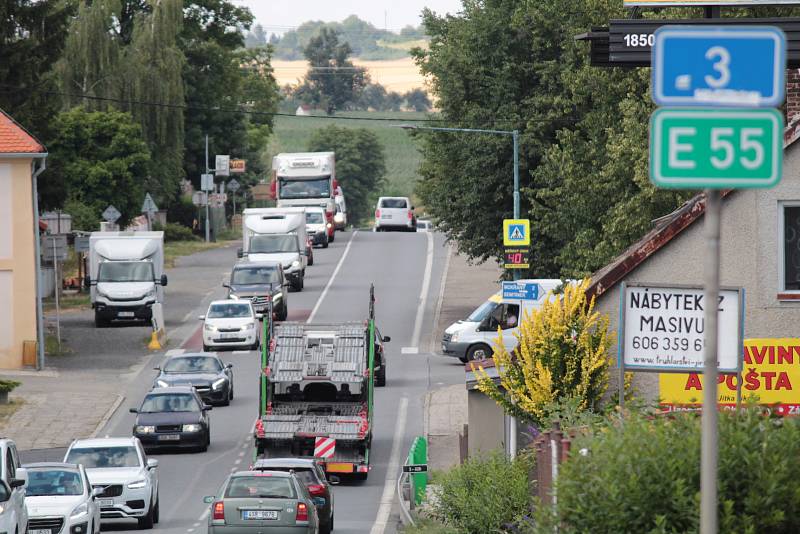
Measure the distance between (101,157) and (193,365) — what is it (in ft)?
101

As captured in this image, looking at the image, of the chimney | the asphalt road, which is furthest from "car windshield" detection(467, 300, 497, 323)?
the chimney

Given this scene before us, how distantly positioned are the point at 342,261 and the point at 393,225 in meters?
18.1

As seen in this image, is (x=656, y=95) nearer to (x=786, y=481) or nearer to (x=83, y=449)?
(x=786, y=481)

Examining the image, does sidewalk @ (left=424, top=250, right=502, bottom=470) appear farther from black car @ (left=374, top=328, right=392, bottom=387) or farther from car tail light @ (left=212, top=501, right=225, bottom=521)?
car tail light @ (left=212, top=501, right=225, bottom=521)

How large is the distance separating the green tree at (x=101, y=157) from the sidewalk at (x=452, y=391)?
1462cm

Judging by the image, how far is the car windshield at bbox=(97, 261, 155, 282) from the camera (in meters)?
49.7

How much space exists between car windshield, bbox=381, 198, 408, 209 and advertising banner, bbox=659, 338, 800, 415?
2662 inches

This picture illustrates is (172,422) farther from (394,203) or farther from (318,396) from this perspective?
(394,203)

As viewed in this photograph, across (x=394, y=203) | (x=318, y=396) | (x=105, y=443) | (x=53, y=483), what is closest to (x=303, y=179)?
(x=394, y=203)

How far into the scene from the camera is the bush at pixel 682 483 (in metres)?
9.23

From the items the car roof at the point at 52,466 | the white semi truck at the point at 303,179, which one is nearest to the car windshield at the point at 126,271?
the white semi truck at the point at 303,179

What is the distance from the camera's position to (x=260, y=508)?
20.9 m

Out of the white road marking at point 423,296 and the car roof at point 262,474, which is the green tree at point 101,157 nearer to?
the white road marking at point 423,296

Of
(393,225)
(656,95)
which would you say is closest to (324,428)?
(656,95)
